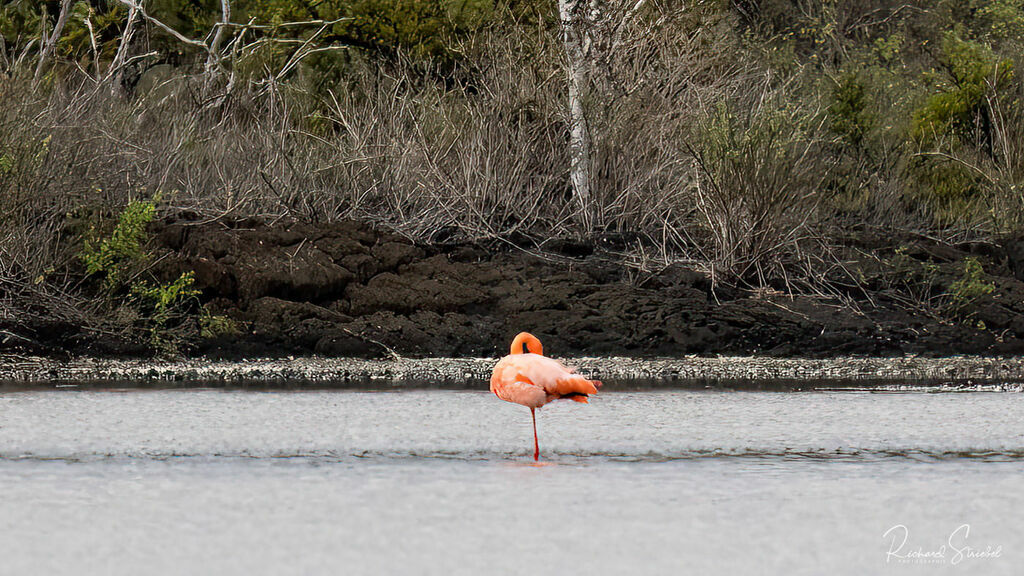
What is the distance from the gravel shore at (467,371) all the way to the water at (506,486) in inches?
72.6

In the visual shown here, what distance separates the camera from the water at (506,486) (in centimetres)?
546

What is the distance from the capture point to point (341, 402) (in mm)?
10609

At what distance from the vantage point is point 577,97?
56.6 ft

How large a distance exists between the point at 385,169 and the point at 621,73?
10.1ft

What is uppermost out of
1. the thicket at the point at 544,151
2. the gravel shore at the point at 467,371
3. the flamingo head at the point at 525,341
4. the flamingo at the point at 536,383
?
the thicket at the point at 544,151

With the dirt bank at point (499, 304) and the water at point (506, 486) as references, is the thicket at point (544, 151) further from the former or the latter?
the water at point (506, 486)

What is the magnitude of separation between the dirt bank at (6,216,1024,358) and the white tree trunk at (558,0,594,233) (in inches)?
37.0

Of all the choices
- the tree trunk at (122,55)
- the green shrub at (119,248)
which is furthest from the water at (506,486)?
the tree trunk at (122,55)

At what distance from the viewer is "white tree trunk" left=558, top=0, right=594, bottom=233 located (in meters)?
17.2

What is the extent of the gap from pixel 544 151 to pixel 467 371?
5115mm

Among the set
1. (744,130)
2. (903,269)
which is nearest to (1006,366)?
(903,269)
